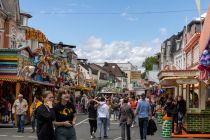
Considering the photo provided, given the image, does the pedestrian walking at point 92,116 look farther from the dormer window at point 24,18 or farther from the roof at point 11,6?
the dormer window at point 24,18

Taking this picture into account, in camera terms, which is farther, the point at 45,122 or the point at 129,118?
the point at 129,118

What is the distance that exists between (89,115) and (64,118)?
944 cm

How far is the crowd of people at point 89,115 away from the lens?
893 centimetres

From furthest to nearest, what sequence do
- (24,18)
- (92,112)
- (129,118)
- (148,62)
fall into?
(148,62) → (24,18) → (92,112) → (129,118)

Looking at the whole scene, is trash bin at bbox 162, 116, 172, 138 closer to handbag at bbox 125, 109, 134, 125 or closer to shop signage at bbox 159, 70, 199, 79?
shop signage at bbox 159, 70, 199, 79

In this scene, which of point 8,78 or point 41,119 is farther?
point 8,78

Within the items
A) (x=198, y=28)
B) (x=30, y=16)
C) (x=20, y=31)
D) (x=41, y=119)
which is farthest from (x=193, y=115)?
(x=30, y=16)

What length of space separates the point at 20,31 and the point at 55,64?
196 inches

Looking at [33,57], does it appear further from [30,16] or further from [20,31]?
[30,16]

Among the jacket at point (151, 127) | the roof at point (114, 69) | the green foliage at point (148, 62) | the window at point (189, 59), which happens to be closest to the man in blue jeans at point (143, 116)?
the jacket at point (151, 127)

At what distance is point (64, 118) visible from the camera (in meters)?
8.90

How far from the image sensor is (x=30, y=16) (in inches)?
1730

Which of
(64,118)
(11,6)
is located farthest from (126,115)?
(11,6)

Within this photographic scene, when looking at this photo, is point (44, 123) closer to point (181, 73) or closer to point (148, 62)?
point (181, 73)
